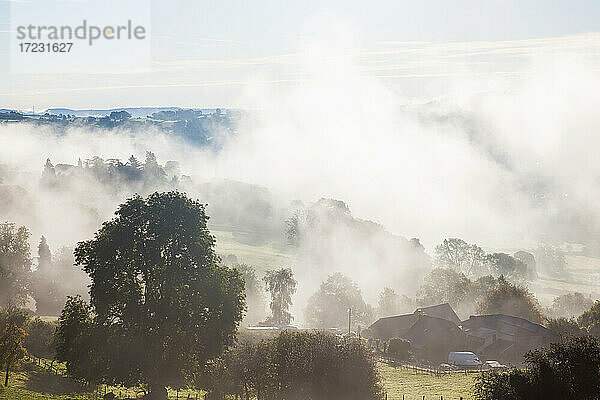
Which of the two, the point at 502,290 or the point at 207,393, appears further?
the point at 502,290

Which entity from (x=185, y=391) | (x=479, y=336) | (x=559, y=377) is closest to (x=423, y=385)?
(x=559, y=377)

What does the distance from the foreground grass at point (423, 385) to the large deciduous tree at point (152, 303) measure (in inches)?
744

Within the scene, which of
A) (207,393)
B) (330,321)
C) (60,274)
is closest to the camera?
(207,393)

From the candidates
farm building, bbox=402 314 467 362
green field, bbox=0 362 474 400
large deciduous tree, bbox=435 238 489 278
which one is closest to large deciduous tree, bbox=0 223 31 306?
green field, bbox=0 362 474 400

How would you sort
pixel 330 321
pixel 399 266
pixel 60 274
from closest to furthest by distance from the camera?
pixel 60 274 → pixel 330 321 → pixel 399 266

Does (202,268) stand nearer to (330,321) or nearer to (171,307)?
(171,307)

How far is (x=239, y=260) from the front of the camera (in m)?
159

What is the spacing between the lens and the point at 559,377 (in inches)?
1511

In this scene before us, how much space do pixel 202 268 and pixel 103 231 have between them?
8817 millimetres

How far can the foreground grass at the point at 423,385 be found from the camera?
51388mm

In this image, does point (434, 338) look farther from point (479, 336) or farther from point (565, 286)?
point (565, 286)

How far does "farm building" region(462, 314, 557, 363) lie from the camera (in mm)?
84250

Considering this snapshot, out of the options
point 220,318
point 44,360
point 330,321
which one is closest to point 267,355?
point 220,318

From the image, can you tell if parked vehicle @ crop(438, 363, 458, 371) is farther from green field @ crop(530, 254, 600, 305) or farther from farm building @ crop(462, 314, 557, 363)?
green field @ crop(530, 254, 600, 305)
